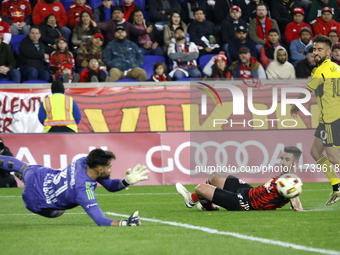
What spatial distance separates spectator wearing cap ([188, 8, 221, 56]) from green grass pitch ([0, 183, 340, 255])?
30.8 feet

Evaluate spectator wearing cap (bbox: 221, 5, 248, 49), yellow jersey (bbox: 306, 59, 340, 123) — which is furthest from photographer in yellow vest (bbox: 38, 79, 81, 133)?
spectator wearing cap (bbox: 221, 5, 248, 49)

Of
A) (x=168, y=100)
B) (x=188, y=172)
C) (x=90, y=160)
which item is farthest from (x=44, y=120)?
(x=90, y=160)

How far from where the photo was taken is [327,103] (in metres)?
10.4

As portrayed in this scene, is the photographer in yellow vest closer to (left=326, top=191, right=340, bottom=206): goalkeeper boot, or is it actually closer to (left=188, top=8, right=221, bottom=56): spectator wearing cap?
(left=326, top=191, right=340, bottom=206): goalkeeper boot

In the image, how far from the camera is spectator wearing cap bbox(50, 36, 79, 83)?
17750 mm

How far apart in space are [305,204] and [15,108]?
915 cm

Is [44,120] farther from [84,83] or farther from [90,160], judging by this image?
[90,160]

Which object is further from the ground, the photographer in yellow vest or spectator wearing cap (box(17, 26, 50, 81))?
spectator wearing cap (box(17, 26, 50, 81))

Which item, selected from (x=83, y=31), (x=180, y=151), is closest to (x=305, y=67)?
(x=180, y=151)

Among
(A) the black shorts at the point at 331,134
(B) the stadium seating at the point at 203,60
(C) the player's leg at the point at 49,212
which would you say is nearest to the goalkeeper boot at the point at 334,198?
(A) the black shorts at the point at 331,134

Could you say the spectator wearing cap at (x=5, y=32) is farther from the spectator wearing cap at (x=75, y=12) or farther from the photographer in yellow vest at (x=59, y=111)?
the photographer in yellow vest at (x=59, y=111)

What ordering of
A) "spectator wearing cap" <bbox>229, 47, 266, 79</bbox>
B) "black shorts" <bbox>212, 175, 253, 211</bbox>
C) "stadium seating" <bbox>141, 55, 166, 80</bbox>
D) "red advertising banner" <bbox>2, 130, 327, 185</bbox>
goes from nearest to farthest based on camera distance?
1. "black shorts" <bbox>212, 175, 253, 211</bbox>
2. "red advertising banner" <bbox>2, 130, 327, 185</bbox>
3. "spectator wearing cap" <bbox>229, 47, 266, 79</bbox>
4. "stadium seating" <bbox>141, 55, 166, 80</bbox>

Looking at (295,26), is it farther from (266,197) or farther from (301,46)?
(266,197)

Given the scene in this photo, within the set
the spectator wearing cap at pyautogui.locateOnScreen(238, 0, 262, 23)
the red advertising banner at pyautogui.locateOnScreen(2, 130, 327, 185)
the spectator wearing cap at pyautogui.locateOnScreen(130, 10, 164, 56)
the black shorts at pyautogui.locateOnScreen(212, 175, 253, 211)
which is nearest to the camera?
the black shorts at pyautogui.locateOnScreen(212, 175, 253, 211)
